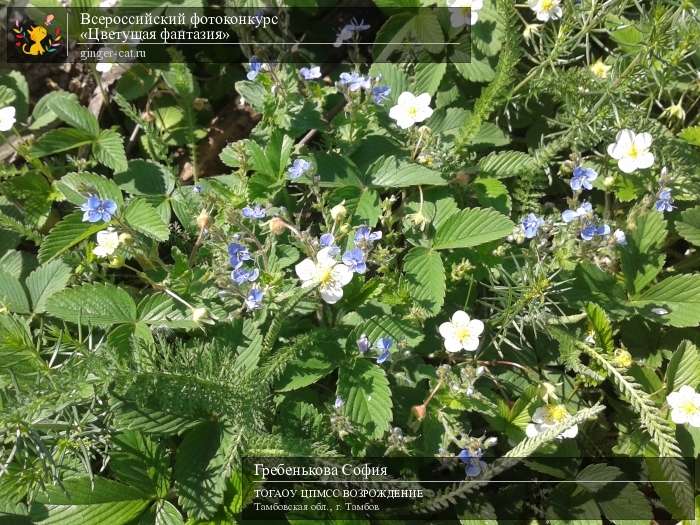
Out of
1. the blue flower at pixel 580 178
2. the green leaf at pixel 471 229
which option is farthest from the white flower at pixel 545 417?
the blue flower at pixel 580 178

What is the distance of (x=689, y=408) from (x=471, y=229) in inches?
44.3

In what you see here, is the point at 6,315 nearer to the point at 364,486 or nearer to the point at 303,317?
the point at 303,317

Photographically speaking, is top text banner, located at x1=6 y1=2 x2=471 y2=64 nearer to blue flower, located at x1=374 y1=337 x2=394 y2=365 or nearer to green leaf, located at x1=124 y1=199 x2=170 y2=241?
green leaf, located at x1=124 y1=199 x2=170 y2=241

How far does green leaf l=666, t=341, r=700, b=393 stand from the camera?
2.59 m

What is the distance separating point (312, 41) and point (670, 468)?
295 cm

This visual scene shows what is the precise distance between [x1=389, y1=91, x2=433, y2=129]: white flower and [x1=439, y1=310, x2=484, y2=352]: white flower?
93cm

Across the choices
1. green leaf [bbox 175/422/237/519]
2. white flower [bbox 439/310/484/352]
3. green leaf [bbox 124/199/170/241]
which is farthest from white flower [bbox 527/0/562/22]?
green leaf [bbox 175/422/237/519]

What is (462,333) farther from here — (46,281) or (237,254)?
(46,281)

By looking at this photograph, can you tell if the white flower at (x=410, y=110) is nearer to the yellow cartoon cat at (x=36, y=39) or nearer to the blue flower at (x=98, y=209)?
the blue flower at (x=98, y=209)

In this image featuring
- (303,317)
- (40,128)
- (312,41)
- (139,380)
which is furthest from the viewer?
(312,41)

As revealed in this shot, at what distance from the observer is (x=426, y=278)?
2.56m

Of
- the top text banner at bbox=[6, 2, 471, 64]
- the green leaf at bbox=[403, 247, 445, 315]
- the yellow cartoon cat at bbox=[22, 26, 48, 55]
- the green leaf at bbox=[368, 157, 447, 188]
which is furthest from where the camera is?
the yellow cartoon cat at bbox=[22, 26, 48, 55]

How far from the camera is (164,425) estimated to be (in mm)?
2322

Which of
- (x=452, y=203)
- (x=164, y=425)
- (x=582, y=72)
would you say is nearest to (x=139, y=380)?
(x=164, y=425)
